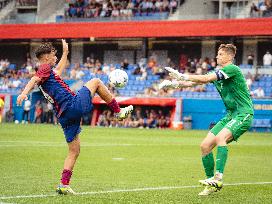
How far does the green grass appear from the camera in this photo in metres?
10.3

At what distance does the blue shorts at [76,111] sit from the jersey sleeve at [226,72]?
1.90m

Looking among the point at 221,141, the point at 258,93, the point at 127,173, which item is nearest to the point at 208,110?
the point at 258,93

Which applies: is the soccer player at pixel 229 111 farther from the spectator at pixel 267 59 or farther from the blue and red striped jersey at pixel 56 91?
the spectator at pixel 267 59

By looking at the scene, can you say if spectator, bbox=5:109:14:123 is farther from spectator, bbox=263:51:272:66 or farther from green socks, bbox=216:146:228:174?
green socks, bbox=216:146:228:174

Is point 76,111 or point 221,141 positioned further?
point 221,141

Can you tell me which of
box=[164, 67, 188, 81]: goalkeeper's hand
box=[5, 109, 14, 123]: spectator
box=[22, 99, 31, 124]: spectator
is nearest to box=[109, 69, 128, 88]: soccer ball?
box=[164, 67, 188, 81]: goalkeeper's hand

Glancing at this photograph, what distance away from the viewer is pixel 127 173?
14.2 metres

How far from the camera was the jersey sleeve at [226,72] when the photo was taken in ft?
34.7

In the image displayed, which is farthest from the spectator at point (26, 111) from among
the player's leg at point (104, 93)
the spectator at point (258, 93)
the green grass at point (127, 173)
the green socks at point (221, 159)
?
the green socks at point (221, 159)

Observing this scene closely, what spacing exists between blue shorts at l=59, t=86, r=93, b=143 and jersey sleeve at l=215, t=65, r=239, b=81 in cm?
190

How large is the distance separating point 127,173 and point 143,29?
37.0 m

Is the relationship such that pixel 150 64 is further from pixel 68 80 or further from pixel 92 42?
pixel 92 42

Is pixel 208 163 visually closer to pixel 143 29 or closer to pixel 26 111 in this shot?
pixel 26 111

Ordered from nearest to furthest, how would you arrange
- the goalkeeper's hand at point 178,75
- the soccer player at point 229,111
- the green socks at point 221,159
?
the goalkeeper's hand at point 178,75, the green socks at point 221,159, the soccer player at point 229,111
